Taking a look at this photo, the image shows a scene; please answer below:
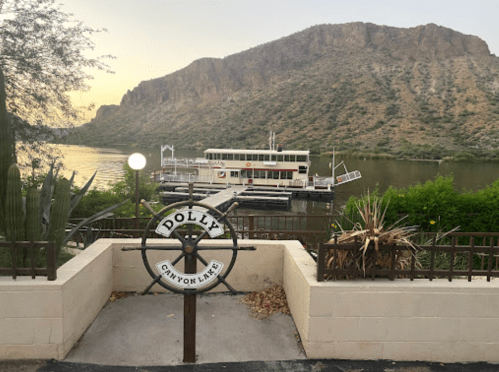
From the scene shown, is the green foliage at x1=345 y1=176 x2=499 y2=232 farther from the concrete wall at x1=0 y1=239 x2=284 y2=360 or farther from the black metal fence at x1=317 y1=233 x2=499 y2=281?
the concrete wall at x1=0 y1=239 x2=284 y2=360

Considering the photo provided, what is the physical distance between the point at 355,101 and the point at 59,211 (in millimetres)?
121786

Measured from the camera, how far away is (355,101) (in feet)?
386

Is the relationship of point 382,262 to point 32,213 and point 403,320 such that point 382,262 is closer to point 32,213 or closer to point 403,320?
point 403,320

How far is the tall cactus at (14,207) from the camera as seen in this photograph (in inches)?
165

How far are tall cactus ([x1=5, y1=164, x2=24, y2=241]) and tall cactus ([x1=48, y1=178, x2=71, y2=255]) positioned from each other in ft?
1.43

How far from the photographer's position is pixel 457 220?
7.23 metres

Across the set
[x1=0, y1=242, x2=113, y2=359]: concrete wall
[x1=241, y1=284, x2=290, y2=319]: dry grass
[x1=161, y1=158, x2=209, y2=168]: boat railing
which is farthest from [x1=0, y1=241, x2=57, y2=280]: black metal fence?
[x1=161, y1=158, x2=209, y2=168]: boat railing

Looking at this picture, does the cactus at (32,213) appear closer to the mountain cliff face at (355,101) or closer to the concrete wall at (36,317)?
the concrete wall at (36,317)

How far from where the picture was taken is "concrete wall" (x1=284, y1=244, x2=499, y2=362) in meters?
3.98

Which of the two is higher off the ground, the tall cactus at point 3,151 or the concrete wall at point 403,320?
the tall cactus at point 3,151

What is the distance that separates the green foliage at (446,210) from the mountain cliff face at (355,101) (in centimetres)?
8818

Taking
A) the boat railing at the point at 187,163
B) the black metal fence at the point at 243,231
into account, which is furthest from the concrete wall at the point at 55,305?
the boat railing at the point at 187,163

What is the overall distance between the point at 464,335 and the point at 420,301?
0.65 m

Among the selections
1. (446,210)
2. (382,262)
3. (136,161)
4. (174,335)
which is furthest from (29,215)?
(446,210)
